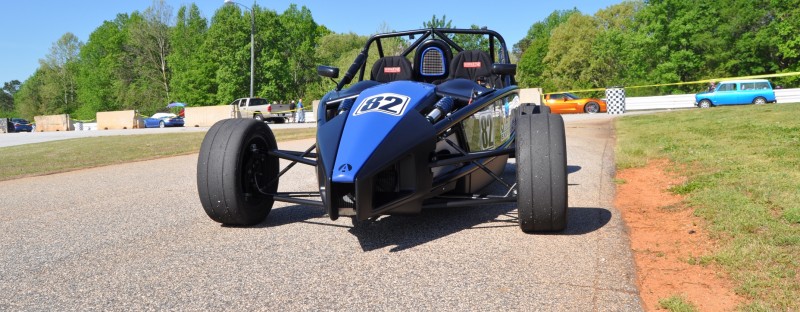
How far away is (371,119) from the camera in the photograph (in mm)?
4039

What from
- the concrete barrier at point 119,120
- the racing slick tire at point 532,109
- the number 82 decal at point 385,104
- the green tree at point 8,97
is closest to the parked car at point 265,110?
the concrete barrier at point 119,120

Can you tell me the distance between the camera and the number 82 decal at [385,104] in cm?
414

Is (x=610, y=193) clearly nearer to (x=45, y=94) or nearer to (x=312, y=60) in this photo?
(x=312, y=60)

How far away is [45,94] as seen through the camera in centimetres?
8481

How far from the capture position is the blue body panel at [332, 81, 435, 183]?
12.0 ft

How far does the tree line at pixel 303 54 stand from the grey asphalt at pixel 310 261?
3200 centimetres

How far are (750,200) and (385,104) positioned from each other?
304 centimetres

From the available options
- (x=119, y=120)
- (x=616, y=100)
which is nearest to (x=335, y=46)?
(x=119, y=120)

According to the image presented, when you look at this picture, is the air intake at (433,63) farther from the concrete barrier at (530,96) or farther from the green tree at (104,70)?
the green tree at (104,70)

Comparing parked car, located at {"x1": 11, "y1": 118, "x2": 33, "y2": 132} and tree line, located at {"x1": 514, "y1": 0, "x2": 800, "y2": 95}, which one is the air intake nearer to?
tree line, located at {"x1": 514, "y1": 0, "x2": 800, "y2": 95}

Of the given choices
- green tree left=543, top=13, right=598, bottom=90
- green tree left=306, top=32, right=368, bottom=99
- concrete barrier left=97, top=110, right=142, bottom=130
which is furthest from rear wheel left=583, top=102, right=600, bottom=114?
green tree left=306, top=32, right=368, bottom=99

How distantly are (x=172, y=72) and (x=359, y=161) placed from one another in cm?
7088

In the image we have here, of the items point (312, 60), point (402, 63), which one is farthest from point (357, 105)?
point (312, 60)

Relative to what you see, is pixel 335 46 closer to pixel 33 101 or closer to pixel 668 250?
pixel 33 101
